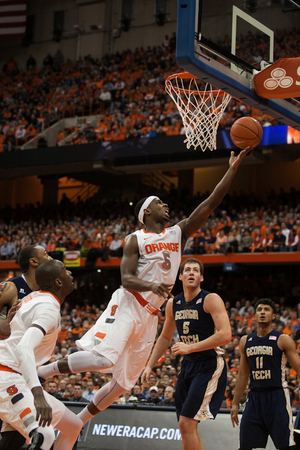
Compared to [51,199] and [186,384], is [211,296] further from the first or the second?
[51,199]

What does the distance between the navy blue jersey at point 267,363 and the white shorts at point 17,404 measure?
2769mm

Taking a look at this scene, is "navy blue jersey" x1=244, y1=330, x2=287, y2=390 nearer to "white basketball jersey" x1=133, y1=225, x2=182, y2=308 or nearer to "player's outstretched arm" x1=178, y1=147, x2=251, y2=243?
"white basketball jersey" x1=133, y1=225, x2=182, y2=308

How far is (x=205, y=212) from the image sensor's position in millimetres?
6000

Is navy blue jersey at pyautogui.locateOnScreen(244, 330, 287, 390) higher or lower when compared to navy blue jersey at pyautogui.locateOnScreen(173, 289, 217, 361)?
lower

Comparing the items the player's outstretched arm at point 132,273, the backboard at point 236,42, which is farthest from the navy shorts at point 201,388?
the backboard at point 236,42

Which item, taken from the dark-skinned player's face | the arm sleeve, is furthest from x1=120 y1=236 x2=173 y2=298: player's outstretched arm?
the arm sleeve

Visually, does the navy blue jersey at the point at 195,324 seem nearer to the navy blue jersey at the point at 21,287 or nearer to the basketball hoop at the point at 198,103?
the navy blue jersey at the point at 21,287

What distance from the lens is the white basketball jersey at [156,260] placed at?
5816mm

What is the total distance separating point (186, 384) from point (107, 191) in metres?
25.3

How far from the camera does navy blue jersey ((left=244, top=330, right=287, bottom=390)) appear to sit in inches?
Result: 250

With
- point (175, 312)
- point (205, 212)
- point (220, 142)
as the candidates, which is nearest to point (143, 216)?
point (205, 212)

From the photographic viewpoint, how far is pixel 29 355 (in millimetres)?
4066

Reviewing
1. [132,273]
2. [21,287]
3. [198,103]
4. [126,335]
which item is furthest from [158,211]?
[198,103]

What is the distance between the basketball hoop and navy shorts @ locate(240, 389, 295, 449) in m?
3.53
